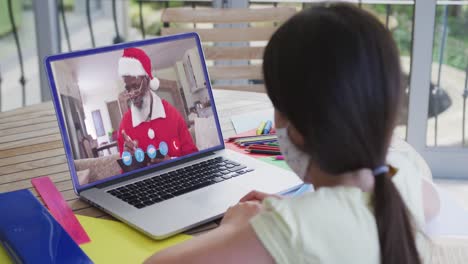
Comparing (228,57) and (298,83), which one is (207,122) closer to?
(298,83)

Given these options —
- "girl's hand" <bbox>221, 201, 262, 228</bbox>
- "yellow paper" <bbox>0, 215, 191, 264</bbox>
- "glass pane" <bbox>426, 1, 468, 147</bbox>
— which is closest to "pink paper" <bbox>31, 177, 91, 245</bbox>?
"yellow paper" <bbox>0, 215, 191, 264</bbox>

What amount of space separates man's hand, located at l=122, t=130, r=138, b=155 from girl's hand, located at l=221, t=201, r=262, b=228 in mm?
308

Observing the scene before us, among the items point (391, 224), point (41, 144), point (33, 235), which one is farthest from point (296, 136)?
point (41, 144)

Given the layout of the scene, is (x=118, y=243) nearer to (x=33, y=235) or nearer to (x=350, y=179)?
(x=33, y=235)

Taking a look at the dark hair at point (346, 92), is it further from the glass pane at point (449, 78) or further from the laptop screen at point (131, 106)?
the glass pane at point (449, 78)

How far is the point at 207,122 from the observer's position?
1409mm

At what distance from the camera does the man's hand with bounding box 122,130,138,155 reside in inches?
49.9

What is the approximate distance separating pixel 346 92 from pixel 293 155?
0.62ft

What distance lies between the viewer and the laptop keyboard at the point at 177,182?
119 centimetres

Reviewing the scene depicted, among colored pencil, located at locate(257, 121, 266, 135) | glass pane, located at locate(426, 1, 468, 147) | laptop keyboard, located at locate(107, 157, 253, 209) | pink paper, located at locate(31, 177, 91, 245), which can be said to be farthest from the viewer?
glass pane, located at locate(426, 1, 468, 147)

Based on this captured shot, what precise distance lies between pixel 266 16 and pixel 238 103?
28.6 inches

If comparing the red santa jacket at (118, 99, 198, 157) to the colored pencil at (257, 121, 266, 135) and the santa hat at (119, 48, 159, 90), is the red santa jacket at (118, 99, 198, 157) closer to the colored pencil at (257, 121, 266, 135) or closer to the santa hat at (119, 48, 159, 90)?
the santa hat at (119, 48, 159, 90)

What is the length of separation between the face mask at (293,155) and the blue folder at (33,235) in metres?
0.36

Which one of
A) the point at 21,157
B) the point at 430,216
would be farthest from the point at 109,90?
the point at 430,216
